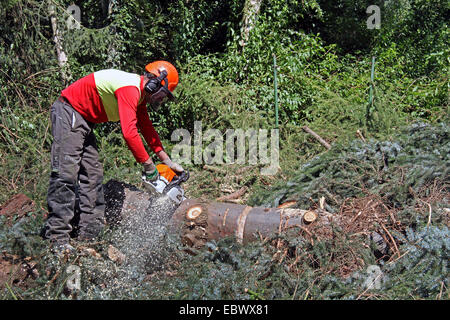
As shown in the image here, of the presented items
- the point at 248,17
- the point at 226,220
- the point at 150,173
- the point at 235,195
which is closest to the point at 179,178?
the point at 150,173

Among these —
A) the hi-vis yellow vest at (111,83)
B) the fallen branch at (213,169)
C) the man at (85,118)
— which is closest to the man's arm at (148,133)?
the man at (85,118)

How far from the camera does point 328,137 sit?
611 cm

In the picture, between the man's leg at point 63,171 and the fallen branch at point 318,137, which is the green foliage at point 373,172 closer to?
the fallen branch at point 318,137

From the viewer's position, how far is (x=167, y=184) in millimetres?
3916

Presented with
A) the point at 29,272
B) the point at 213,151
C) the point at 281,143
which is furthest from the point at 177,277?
the point at 281,143

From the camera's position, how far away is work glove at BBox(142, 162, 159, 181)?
12.4 feet

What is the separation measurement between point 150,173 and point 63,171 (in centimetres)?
70

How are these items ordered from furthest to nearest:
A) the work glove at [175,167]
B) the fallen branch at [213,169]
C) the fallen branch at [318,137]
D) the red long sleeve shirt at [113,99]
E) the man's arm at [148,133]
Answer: the fallen branch at [318,137] < the fallen branch at [213,169] < the man's arm at [148,133] < the work glove at [175,167] < the red long sleeve shirt at [113,99]

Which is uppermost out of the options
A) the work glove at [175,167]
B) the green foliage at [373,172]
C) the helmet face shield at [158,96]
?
the helmet face shield at [158,96]

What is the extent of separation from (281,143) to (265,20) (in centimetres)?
306

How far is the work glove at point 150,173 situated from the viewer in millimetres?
3773

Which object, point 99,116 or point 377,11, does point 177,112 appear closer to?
point 99,116

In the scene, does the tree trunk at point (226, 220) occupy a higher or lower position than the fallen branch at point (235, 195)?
higher

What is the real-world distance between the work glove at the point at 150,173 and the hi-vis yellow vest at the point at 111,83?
56 cm
